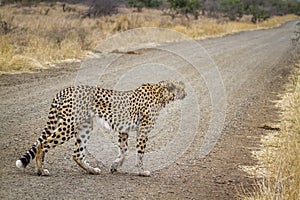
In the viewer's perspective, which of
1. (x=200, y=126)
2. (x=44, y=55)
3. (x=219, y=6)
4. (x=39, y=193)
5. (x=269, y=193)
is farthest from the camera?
(x=219, y=6)

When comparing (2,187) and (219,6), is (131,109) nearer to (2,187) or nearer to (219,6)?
(2,187)

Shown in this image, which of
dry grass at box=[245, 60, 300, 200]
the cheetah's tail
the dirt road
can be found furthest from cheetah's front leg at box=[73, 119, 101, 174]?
dry grass at box=[245, 60, 300, 200]

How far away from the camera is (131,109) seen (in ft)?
22.4

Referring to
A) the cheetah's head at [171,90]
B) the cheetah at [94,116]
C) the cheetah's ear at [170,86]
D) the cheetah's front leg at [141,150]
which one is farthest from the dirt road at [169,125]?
the cheetah's ear at [170,86]

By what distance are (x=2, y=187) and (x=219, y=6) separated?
210 feet

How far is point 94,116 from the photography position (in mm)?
6566

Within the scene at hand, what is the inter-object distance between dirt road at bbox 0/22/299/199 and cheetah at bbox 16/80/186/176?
0.23 meters

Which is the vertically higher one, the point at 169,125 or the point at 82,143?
the point at 82,143

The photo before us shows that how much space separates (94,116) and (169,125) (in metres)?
3.54

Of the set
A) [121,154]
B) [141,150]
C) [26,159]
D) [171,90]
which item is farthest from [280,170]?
[26,159]

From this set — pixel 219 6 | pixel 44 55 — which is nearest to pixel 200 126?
pixel 44 55

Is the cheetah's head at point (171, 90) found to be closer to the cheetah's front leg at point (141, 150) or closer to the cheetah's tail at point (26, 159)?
the cheetah's front leg at point (141, 150)

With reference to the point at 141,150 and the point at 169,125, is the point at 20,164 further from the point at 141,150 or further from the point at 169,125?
the point at 169,125

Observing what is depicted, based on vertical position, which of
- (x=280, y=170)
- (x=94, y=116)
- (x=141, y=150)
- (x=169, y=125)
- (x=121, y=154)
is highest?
(x=94, y=116)
